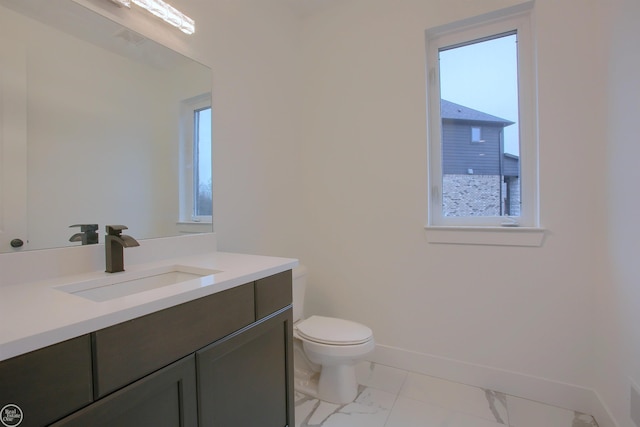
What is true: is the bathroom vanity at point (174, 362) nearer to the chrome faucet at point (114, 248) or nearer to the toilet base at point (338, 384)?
the chrome faucet at point (114, 248)

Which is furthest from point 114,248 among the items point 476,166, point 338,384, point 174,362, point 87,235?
point 476,166

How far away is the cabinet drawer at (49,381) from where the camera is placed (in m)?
0.54

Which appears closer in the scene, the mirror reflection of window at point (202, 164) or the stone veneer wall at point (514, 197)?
the mirror reflection of window at point (202, 164)

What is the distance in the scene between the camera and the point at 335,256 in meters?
2.27

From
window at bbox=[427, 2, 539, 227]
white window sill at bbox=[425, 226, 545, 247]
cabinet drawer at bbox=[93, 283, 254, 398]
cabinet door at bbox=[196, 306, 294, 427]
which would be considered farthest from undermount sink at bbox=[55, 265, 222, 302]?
window at bbox=[427, 2, 539, 227]

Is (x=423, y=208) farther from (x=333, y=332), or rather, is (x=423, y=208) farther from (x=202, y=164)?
(x=202, y=164)

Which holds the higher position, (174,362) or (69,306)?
(69,306)

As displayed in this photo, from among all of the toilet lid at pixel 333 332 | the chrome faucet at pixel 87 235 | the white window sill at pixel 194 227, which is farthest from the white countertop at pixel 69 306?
the toilet lid at pixel 333 332

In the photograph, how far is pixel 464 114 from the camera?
1.95 m

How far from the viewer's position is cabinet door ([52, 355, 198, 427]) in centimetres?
66

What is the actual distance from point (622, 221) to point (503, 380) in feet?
3.49

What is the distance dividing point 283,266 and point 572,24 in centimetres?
191

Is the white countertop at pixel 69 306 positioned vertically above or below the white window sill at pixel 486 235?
below

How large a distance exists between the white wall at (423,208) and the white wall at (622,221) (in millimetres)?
128
